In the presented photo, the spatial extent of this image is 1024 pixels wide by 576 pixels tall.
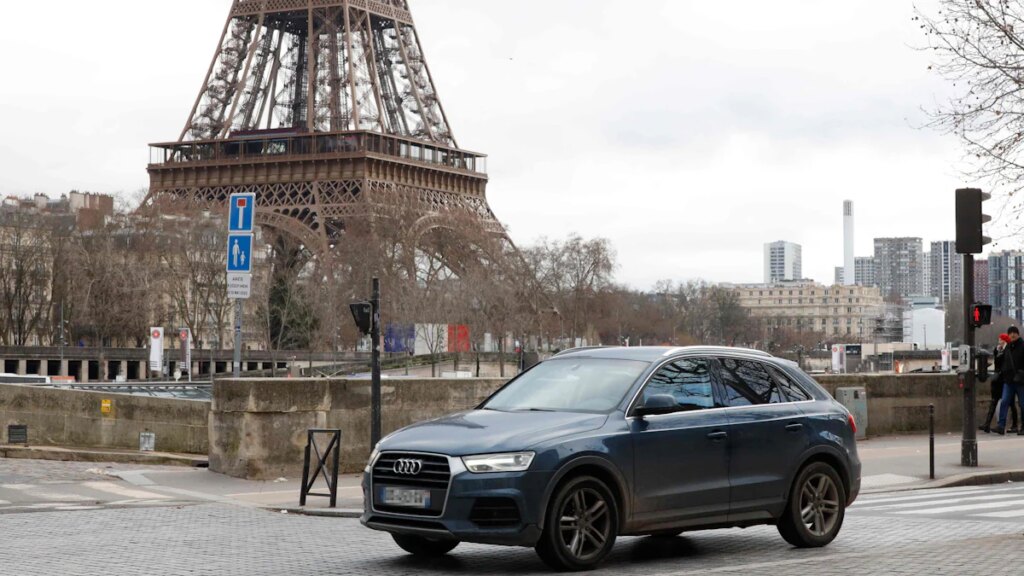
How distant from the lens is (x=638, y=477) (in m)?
10.8

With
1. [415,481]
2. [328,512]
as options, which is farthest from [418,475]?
[328,512]

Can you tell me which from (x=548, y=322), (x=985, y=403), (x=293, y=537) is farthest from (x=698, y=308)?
(x=293, y=537)

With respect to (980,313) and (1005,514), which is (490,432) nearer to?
(1005,514)

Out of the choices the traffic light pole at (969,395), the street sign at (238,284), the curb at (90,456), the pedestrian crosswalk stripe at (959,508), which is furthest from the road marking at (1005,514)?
the curb at (90,456)

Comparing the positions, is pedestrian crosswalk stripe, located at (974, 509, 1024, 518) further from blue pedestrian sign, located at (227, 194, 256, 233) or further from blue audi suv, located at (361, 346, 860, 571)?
blue pedestrian sign, located at (227, 194, 256, 233)

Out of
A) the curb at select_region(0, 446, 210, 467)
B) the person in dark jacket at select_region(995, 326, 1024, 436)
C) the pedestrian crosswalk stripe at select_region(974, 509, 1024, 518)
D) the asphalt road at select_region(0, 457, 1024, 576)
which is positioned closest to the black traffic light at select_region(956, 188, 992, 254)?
the asphalt road at select_region(0, 457, 1024, 576)

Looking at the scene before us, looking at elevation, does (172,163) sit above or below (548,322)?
above

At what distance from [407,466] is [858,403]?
53.4 ft

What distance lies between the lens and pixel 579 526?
10.5 metres

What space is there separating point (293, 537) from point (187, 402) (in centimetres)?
1700

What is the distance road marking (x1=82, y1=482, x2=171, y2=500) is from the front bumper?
8.11m

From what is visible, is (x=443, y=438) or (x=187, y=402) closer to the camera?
(x=443, y=438)

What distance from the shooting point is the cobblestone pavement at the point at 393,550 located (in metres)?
10.6

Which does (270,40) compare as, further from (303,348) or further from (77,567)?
(77,567)
